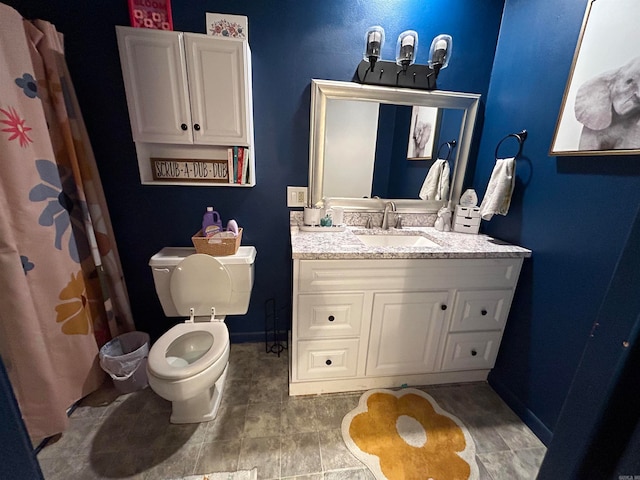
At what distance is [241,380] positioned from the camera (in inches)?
62.5

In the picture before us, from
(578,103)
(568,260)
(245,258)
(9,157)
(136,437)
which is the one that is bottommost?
(136,437)

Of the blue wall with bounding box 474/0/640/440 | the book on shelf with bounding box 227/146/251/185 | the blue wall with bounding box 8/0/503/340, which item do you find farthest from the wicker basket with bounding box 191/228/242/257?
the blue wall with bounding box 474/0/640/440

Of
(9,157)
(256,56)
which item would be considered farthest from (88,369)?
(256,56)

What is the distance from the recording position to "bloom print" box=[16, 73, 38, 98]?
3.43 ft

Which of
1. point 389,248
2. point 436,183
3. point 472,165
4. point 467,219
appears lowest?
point 389,248

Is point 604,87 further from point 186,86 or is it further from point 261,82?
point 186,86

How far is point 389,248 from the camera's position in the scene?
137cm

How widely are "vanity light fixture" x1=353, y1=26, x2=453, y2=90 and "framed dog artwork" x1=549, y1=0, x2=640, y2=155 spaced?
0.60m

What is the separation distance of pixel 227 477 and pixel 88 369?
947mm

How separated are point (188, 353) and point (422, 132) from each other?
2.00 m

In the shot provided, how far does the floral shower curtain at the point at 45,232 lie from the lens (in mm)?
1005

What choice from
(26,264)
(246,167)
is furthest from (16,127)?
(246,167)

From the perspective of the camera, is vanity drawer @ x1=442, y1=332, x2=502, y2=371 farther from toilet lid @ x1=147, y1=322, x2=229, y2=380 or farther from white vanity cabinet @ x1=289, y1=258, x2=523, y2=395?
toilet lid @ x1=147, y1=322, x2=229, y2=380

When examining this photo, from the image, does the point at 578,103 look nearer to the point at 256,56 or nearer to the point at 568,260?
the point at 568,260
